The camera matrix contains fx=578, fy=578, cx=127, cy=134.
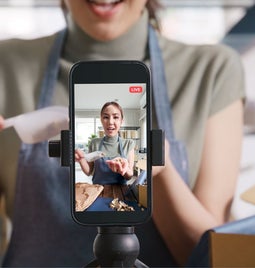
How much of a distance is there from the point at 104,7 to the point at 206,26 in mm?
197

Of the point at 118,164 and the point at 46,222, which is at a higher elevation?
the point at 118,164

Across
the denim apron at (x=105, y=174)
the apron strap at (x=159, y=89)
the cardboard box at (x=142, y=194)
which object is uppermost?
the apron strap at (x=159, y=89)

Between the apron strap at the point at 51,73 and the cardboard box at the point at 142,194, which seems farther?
the apron strap at the point at 51,73

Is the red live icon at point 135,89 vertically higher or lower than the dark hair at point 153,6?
lower

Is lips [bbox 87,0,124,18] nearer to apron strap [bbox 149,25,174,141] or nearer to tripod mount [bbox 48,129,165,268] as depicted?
apron strap [bbox 149,25,174,141]

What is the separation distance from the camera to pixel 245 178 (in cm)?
106

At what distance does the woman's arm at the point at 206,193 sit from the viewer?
1.02 m

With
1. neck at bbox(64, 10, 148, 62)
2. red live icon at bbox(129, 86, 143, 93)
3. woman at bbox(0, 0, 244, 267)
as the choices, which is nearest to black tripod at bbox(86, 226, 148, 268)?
red live icon at bbox(129, 86, 143, 93)

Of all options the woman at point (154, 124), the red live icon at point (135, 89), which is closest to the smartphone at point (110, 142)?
the red live icon at point (135, 89)

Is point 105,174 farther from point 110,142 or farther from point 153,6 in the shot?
point 153,6

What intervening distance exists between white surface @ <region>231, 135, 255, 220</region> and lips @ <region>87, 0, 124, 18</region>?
1.10 feet

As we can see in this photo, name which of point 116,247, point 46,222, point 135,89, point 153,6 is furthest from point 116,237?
point 153,6

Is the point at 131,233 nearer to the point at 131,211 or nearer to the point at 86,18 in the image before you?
the point at 131,211

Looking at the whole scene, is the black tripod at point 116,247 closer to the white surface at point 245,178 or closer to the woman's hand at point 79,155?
the woman's hand at point 79,155
